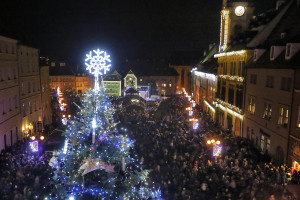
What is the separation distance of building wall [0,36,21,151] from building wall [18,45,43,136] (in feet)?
4.66

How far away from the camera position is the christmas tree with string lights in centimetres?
1118

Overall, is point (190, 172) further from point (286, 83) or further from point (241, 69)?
point (241, 69)

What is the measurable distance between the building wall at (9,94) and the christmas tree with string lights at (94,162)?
663 inches

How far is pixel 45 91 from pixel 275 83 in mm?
30254

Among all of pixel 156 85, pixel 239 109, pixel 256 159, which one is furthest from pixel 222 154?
pixel 156 85

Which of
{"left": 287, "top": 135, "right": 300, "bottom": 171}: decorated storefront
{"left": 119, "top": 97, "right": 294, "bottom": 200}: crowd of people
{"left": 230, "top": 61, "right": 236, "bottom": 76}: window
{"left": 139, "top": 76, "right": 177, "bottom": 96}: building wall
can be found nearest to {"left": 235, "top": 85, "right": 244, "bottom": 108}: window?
{"left": 230, "top": 61, "right": 236, "bottom": 76}: window

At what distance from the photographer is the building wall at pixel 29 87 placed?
105 feet

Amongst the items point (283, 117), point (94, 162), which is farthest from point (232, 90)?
point (94, 162)

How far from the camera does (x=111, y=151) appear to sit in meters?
11.7

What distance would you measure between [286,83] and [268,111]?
3.83 meters

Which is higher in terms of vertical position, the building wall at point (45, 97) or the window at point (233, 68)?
the window at point (233, 68)

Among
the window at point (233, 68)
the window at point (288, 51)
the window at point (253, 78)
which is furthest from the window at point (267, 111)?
the window at point (233, 68)

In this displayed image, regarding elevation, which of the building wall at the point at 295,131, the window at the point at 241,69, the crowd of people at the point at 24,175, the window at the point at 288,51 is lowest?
the crowd of people at the point at 24,175

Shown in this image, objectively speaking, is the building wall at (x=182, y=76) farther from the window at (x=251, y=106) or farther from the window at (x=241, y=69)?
the window at (x=251, y=106)
